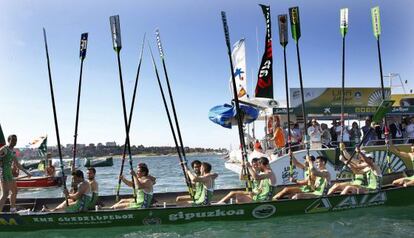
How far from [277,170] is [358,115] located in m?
5.82

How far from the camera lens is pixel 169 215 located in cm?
1028

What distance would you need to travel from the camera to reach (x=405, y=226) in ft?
32.7

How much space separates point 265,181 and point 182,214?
238 cm

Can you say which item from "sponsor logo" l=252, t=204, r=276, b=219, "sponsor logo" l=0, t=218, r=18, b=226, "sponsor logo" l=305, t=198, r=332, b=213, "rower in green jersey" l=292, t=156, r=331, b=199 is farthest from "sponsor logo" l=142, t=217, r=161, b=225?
"sponsor logo" l=305, t=198, r=332, b=213

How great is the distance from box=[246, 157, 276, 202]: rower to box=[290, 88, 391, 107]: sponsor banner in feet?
28.9

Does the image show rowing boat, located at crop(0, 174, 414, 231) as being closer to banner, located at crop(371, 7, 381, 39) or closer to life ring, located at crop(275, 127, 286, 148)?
banner, located at crop(371, 7, 381, 39)

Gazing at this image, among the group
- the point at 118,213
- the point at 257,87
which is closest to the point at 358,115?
the point at 257,87

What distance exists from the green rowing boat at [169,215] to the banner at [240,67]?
9624 mm

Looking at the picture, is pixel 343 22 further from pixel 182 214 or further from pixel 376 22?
pixel 182 214

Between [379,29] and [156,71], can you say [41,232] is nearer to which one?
[156,71]

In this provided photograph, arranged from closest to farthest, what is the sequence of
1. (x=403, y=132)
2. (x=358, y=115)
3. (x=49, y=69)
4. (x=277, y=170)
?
1. (x=49, y=69)
2. (x=277, y=170)
3. (x=403, y=132)
4. (x=358, y=115)

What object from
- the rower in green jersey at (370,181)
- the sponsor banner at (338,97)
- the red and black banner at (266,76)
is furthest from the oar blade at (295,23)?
the sponsor banner at (338,97)

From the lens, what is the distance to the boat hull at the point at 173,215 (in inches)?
395

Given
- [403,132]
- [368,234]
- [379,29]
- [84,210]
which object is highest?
[379,29]
